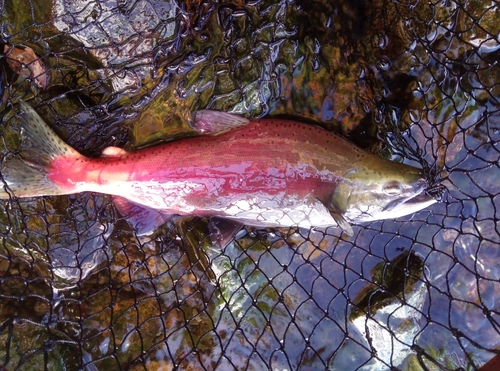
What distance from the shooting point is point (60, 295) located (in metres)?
4.10

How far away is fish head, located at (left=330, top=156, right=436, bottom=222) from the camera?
3436 mm

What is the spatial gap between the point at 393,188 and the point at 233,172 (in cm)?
134

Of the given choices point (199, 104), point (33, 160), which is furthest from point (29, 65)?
point (199, 104)

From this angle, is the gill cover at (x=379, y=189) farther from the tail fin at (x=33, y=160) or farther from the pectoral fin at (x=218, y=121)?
the tail fin at (x=33, y=160)

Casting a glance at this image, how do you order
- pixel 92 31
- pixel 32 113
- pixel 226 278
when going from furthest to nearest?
pixel 226 278 → pixel 92 31 → pixel 32 113

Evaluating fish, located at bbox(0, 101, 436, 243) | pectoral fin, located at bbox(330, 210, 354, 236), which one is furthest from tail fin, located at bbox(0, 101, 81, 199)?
pectoral fin, located at bbox(330, 210, 354, 236)

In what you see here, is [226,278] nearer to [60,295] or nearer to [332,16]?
[60,295]

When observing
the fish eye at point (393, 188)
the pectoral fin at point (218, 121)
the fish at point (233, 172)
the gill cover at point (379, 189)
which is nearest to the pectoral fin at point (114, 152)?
the fish at point (233, 172)

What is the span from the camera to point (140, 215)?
3656 mm

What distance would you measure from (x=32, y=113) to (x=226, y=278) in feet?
7.80

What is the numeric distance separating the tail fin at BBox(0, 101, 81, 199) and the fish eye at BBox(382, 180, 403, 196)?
8.61 feet

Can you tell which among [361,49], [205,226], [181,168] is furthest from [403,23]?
[205,226]

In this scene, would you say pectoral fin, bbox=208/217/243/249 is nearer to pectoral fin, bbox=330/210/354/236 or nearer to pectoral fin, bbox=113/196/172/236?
pectoral fin, bbox=113/196/172/236

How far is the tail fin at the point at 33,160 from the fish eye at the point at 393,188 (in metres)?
2.62
